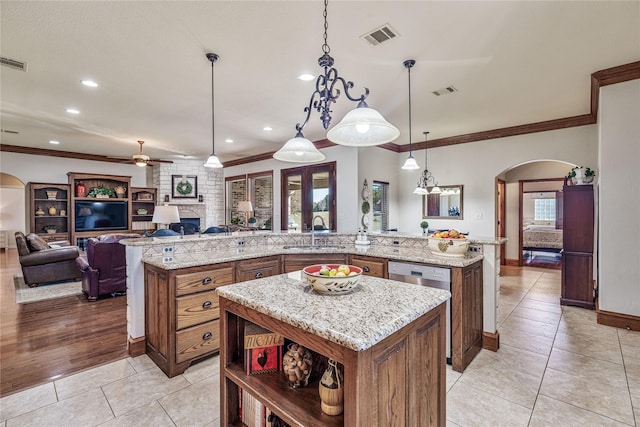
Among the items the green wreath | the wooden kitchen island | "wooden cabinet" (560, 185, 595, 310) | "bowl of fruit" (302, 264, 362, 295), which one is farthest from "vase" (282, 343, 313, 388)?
the green wreath

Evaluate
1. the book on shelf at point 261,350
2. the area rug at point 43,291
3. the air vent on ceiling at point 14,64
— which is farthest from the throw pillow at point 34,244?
the book on shelf at point 261,350

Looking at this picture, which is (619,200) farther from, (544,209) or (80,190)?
(80,190)

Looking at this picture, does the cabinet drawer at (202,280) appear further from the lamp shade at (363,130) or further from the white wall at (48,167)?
the white wall at (48,167)

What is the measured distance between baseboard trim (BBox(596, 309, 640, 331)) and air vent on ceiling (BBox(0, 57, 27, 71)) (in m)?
6.75

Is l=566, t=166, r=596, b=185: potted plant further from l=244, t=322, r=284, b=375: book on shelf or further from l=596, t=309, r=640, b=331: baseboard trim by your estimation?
l=244, t=322, r=284, b=375: book on shelf

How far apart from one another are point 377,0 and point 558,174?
6496 mm

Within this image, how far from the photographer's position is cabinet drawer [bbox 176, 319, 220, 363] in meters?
2.43

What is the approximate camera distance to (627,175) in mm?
3191

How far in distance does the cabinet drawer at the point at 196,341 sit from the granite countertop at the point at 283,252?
0.57m

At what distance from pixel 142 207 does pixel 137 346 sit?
7.17 metres

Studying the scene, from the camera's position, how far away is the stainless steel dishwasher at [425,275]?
8.41ft

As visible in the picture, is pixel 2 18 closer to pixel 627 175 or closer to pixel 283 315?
pixel 283 315

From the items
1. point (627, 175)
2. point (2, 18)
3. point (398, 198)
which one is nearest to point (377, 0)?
point (2, 18)

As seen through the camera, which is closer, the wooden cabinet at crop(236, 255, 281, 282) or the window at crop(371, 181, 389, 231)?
the wooden cabinet at crop(236, 255, 281, 282)
